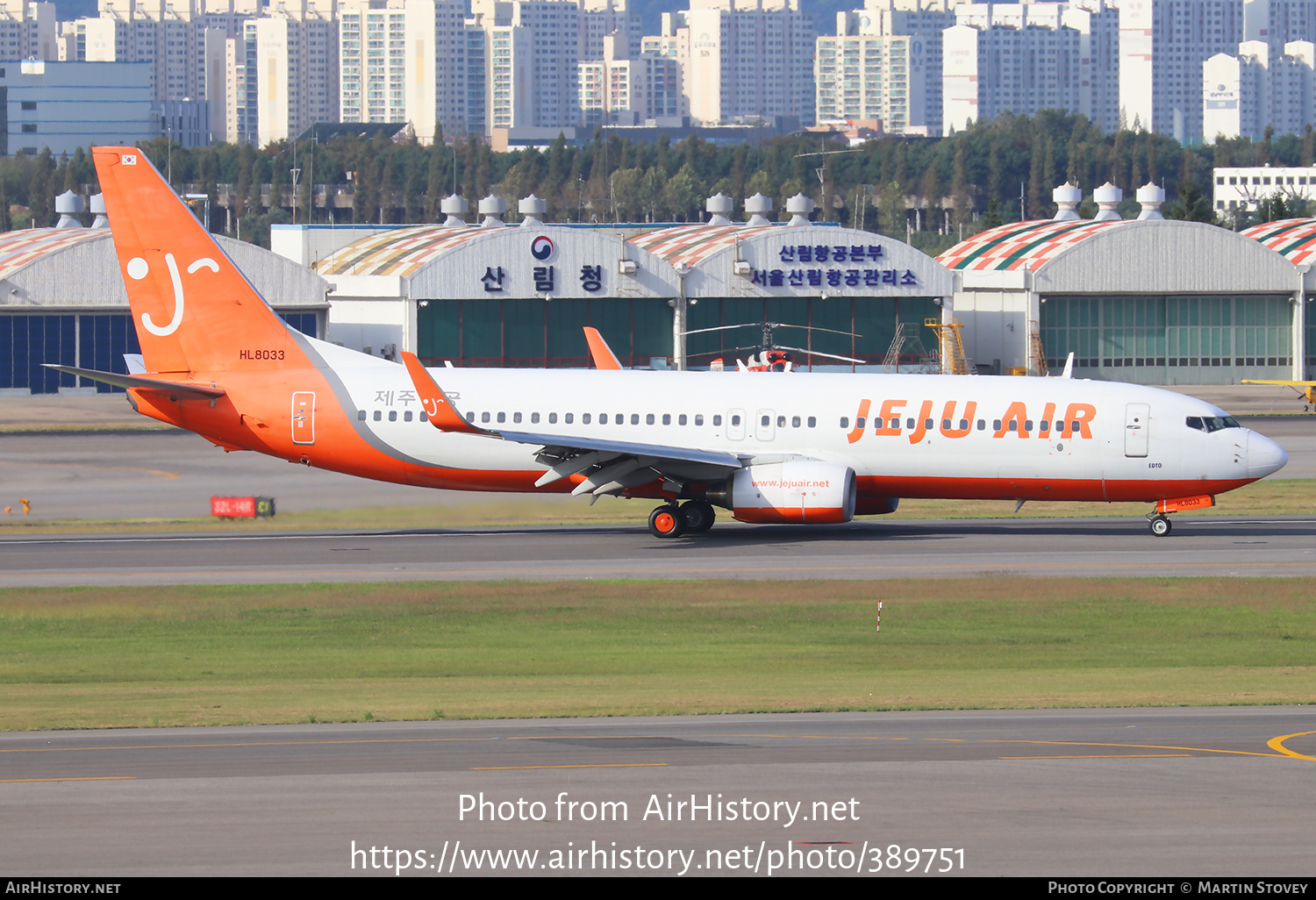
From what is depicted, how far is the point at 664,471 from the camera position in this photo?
40625mm

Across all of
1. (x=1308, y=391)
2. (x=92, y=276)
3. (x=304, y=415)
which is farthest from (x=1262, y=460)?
(x=92, y=276)

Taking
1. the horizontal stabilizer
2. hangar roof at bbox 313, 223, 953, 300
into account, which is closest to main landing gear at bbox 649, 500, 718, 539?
the horizontal stabilizer

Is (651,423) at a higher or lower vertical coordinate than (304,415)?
lower

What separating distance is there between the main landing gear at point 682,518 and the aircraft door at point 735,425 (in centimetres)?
184

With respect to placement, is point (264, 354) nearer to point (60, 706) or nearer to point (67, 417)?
point (60, 706)

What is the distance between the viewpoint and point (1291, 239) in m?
104

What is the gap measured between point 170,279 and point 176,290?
0.34 m

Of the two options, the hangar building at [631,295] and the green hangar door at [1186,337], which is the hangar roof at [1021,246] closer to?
the green hangar door at [1186,337]

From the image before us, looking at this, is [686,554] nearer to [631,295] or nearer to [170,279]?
[170,279]

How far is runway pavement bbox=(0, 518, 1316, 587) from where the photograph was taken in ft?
A: 119

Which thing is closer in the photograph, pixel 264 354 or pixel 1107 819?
pixel 1107 819

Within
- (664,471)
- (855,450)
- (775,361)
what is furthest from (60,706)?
(775,361)
